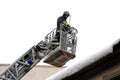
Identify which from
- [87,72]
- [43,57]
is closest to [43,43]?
[43,57]

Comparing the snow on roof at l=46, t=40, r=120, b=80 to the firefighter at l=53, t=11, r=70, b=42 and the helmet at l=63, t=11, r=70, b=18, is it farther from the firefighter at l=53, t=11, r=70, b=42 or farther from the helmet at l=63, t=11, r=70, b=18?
the helmet at l=63, t=11, r=70, b=18

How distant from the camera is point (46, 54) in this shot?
1435 centimetres

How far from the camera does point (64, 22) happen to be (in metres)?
14.6

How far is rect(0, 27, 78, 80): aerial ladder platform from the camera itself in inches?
549

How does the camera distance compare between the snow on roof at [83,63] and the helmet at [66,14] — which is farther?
the helmet at [66,14]

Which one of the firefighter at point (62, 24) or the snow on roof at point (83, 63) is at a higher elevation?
the firefighter at point (62, 24)

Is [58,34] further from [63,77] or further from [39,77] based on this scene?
[39,77]

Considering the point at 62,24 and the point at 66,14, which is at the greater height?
the point at 66,14

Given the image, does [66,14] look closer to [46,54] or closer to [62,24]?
[62,24]

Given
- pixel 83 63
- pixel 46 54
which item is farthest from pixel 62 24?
pixel 83 63

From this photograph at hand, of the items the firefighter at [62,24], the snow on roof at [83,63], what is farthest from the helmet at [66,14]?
the snow on roof at [83,63]

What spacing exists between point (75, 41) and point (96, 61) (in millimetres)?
6711

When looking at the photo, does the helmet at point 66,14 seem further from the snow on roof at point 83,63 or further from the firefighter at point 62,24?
the snow on roof at point 83,63

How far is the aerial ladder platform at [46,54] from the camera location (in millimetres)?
13953
